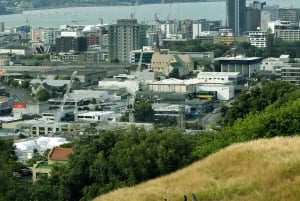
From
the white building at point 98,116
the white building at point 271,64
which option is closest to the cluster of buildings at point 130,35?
the white building at point 271,64

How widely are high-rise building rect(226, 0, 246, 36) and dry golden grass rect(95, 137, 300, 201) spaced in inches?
1016

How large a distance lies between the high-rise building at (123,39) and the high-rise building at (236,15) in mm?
8119

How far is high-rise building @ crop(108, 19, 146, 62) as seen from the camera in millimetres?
21328

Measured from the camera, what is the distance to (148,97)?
14328 mm

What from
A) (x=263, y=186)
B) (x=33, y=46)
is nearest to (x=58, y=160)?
(x=263, y=186)

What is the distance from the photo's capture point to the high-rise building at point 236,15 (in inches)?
1155

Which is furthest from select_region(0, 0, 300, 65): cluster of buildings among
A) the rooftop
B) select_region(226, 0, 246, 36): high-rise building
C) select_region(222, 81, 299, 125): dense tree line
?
select_region(222, 81, 299, 125): dense tree line

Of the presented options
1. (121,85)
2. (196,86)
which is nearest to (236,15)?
(121,85)

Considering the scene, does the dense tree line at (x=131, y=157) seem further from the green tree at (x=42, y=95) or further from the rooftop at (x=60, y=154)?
the green tree at (x=42, y=95)

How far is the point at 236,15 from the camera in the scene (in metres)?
29.5

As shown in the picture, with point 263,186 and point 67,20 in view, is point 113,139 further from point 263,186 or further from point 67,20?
point 67,20

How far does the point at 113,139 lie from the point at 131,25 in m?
16.5

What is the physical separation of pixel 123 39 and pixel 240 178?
18578 millimetres

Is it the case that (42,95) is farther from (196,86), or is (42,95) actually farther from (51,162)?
(51,162)
